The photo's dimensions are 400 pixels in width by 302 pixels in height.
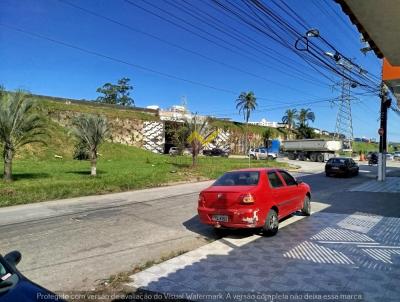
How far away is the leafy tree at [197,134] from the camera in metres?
29.0

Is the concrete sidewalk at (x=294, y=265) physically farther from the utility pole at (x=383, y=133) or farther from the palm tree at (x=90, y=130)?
the utility pole at (x=383, y=133)

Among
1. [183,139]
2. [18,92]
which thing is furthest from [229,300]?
[183,139]

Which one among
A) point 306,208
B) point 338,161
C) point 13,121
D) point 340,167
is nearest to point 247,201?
point 306,208

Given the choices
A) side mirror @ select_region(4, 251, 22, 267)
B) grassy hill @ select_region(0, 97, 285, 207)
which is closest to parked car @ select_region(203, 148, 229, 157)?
grassy hill @ select_region(0, 97, 285, 207)

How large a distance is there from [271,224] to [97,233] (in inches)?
165

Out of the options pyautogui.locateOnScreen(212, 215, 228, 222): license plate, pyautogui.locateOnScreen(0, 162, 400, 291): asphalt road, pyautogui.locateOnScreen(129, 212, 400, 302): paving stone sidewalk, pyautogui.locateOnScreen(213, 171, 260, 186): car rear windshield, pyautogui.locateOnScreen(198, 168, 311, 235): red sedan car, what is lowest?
pyautogui.locateOnScreen(0, 162, 400, 291): asphalt road

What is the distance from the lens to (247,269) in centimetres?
674

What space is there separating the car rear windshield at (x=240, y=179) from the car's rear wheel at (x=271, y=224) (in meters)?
0.80

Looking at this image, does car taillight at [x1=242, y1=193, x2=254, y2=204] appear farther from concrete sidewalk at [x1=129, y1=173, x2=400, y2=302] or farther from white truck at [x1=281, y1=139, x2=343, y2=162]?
white truck at [x1=281, y1=139, x2=343, y2=162]

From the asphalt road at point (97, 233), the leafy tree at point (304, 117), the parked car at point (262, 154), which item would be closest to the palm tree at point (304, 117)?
the leafy tree at point (304, 117)

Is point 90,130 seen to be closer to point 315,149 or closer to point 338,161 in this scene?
point 338,161

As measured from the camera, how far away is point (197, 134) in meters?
28.8

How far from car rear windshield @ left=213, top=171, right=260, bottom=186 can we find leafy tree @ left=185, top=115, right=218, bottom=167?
18708 millimetres

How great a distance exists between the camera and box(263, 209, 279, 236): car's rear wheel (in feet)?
29.6
